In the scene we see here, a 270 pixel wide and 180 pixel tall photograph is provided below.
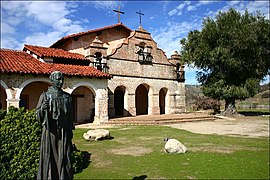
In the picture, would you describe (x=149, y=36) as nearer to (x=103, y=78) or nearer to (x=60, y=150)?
(x=103, y=78)

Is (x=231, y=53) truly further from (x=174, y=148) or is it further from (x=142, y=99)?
(x=174, y=148)

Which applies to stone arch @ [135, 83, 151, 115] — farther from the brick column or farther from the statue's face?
the statue's face

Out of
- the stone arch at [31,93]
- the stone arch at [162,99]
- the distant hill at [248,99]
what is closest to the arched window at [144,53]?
the stone arch at [162,99]

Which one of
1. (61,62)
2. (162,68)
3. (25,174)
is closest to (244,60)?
(162,68)

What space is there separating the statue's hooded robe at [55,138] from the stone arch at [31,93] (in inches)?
627

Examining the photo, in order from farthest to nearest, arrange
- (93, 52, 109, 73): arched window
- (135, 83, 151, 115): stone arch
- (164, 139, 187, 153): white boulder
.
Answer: (135, 83, 151, 115): stone arch, (93, 52, 109, 73): arched window, (164, 139, 187, 153): white boulder

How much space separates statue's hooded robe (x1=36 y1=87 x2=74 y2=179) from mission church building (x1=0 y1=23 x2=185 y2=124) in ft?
40.4

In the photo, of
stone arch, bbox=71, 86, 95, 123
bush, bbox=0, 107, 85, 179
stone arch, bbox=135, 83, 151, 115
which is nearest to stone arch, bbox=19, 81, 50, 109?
stone arch, bbox=71, 86, 95, 123

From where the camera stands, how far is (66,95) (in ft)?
13.4

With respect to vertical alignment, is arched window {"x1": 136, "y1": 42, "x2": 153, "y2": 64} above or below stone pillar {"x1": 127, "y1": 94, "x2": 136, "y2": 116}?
above

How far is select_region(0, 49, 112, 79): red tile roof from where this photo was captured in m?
15.2


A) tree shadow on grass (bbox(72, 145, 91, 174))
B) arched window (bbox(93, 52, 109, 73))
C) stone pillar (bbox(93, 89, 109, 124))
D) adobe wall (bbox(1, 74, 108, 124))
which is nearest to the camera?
tree shadow on grass (bbox(72, 145, 91, 174))

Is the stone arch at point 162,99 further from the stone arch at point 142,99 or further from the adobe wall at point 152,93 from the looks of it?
the stone arch at point 142,99

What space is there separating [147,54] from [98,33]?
18.7ft
